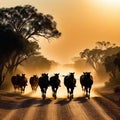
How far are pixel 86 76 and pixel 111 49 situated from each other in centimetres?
10895

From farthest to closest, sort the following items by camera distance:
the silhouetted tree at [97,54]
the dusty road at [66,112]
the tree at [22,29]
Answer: the silhouetted tree at [97,54]
the tree at [22,29]
the dusty road at [66,112]

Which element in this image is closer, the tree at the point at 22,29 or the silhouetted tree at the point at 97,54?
the tree at the point at 22,29

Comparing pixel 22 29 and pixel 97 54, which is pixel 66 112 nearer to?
pixel 22 29

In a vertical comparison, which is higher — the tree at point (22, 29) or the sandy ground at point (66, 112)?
the tree at point (22, 29)

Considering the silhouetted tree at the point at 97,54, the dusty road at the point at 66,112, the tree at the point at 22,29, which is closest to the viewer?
the dusty road at the point at 66,112

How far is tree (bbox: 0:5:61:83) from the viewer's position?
6731cm

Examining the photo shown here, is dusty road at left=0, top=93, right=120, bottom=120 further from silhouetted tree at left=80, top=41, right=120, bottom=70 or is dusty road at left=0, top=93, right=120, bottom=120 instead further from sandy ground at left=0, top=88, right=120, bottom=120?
silhouetted tree at left=80, top=41, right=120, bottom=70

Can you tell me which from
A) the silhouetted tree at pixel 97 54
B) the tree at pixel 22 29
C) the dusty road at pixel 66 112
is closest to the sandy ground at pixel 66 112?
the dusty road at pixel 66 112

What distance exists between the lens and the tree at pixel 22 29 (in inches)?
2650

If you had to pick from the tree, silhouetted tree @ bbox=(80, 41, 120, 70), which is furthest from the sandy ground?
silhouetted tree @ bbox=(80, 41, 120, 70)

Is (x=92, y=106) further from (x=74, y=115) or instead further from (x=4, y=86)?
(x=4, y=86)

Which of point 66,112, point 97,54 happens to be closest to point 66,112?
Result: point 66,112

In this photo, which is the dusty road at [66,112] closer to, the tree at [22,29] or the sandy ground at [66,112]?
the sandy ground at [66,112]

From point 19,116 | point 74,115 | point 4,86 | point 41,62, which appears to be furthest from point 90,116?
point 41,62
